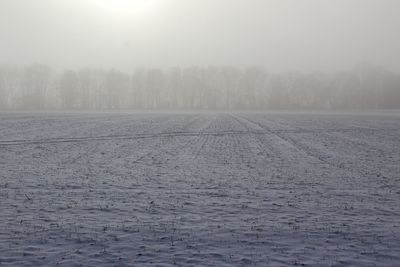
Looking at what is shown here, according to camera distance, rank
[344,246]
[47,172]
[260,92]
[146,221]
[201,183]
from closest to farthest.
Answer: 1. [344,246]
2. [146,221]
3. [201,183]
4. [47,172]
5. [260,92]

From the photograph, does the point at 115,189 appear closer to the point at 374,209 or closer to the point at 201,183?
the point at 201,183

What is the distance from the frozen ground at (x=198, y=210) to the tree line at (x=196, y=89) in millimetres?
150122

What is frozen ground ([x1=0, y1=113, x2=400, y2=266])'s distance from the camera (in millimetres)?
8336

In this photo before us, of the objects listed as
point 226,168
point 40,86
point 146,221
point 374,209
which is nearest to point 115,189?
point 146,221

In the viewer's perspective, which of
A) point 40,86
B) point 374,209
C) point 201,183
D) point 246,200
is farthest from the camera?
point 40,86

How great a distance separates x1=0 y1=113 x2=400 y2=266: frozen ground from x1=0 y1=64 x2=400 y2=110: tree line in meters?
150

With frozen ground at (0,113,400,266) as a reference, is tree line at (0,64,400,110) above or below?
above

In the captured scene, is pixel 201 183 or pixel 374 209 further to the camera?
pixel 201 183

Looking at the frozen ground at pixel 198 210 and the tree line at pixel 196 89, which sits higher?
the tree line at pixel 196 89

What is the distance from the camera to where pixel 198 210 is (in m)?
11.8

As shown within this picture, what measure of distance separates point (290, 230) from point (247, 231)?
100 cm

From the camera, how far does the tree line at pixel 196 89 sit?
170 m

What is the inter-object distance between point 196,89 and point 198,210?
575ft

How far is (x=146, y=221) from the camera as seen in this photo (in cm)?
1068
